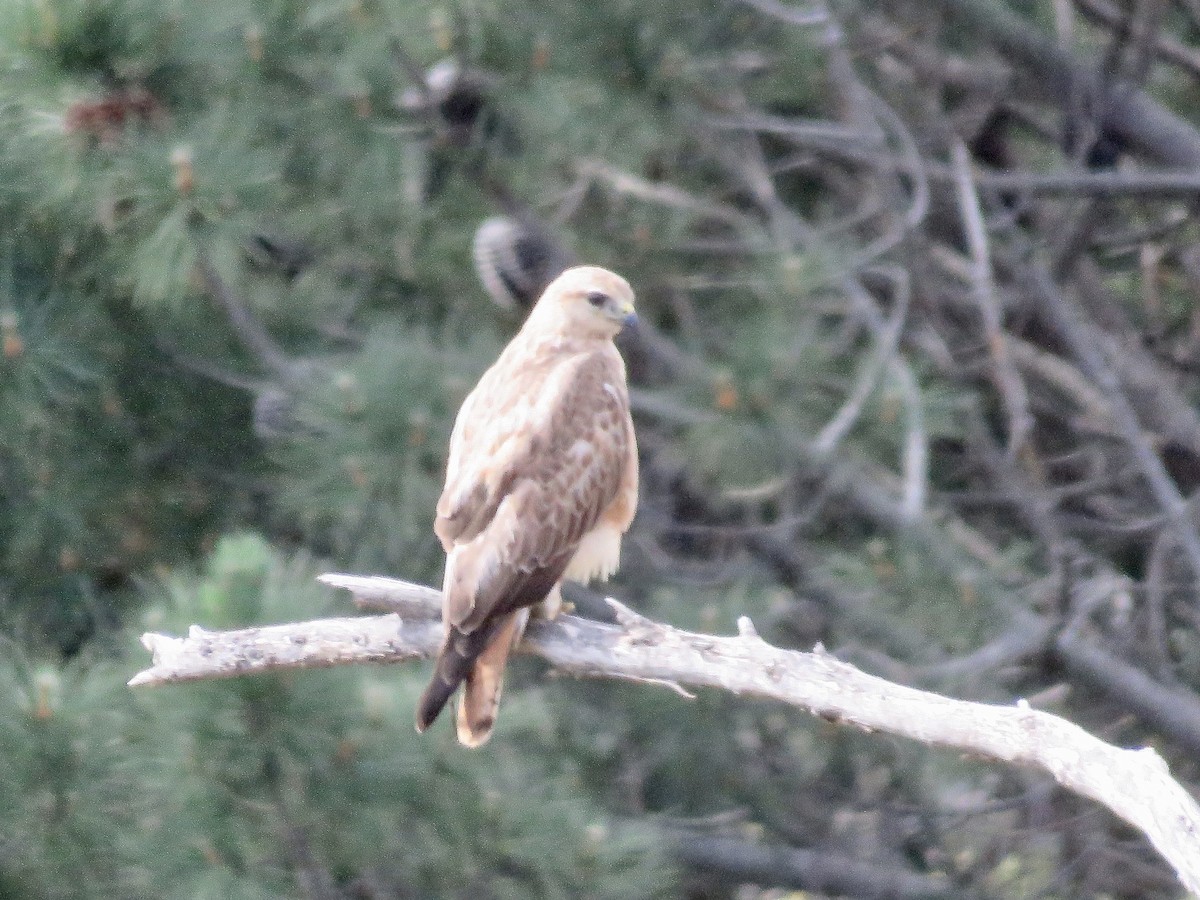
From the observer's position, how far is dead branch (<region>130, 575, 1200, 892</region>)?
2408 millimetres

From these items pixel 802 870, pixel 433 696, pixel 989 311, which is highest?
pixel 433 696

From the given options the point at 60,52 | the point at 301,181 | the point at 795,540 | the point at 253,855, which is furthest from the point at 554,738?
the point at 60,52

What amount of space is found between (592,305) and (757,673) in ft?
4.55

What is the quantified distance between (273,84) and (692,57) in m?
1.04

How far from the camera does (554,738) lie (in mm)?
5168

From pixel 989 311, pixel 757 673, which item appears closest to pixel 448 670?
pixel 757 673

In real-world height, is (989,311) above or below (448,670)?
below

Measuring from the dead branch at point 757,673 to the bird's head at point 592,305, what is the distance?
85 centimetres

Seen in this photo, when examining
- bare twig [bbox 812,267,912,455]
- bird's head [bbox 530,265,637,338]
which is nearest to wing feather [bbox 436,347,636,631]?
bird's head [bbox 530,265,637,338]

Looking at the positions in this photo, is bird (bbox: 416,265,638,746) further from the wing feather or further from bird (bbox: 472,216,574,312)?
bird (bbox: 472,216,574,312)

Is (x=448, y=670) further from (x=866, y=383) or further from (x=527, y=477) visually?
(x=866, y=383)

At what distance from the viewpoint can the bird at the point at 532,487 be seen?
11.3 feet

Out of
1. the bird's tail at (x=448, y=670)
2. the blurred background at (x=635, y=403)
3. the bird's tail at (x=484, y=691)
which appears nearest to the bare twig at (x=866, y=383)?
the blurred background at (x=635, y=403)

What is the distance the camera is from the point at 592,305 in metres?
4.13
